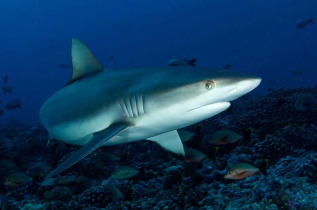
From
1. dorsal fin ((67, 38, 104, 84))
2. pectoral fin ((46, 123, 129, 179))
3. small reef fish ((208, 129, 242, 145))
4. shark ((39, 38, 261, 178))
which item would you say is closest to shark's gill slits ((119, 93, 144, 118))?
shark ((39, 38, 261, 178))

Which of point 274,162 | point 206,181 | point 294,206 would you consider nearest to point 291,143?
point 274,162

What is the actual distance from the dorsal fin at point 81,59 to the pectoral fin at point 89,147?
5.87ft

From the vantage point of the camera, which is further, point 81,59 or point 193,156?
point 81,59

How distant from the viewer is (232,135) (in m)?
4.13

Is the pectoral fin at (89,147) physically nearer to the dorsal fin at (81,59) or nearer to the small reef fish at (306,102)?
the dorsal fin at (81,59)

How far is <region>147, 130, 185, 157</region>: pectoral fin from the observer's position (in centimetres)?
372

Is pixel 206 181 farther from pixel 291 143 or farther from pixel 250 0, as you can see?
pixel 250 0

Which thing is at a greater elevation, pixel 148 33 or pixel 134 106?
pixel 148 33

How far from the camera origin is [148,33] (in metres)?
128

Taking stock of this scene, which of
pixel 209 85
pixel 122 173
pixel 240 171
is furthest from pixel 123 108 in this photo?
pixel 240 171

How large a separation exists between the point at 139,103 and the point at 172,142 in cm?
122

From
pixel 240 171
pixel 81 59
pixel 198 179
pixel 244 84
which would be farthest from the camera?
pixel 81 59

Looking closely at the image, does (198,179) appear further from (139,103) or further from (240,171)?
(139,103)

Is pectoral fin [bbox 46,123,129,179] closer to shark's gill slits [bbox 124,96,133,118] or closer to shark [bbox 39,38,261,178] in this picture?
shark [bbox 39,38,261,178]
